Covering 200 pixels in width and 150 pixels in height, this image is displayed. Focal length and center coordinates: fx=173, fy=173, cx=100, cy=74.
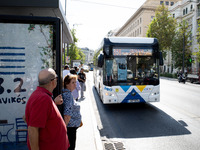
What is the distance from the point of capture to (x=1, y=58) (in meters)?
3.37

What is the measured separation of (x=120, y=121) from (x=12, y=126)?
12.3ft

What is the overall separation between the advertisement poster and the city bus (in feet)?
13.2

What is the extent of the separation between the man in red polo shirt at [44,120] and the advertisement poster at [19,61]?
1.66 m

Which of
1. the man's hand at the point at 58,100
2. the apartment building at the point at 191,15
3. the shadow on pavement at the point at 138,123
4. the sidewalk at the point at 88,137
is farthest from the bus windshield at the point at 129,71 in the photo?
the apartment building at the point at 191,15

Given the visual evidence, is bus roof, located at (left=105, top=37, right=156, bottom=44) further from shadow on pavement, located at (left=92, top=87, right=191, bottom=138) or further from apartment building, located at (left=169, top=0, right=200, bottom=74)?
apartment building, located at (left=169, top=0, right=200, bottom=74)

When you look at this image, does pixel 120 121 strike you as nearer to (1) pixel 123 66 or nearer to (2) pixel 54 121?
(1) pixel 123 66

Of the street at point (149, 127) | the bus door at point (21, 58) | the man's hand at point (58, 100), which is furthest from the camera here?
the street at point (149, 127)

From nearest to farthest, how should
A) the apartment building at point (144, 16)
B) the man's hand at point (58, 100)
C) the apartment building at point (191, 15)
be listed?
the man's hand at point (58, 100), the apartment building at point (191, 15), the apartment building at point (144, 16)

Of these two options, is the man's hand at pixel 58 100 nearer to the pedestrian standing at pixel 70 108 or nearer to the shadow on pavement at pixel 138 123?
the pedestrian standing at pixel 70 108

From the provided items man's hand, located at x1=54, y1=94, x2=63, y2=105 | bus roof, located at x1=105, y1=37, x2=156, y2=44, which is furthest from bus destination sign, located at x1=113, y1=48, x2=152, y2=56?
man's hand, located at x1=54, y1=94, x2=63, y2=105

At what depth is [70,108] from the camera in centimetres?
274

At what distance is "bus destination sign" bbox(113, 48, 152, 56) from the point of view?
290 inches

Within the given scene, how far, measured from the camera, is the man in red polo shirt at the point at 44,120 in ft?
5.84

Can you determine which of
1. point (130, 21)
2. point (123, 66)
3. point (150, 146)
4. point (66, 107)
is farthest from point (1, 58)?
point (130, 21)
